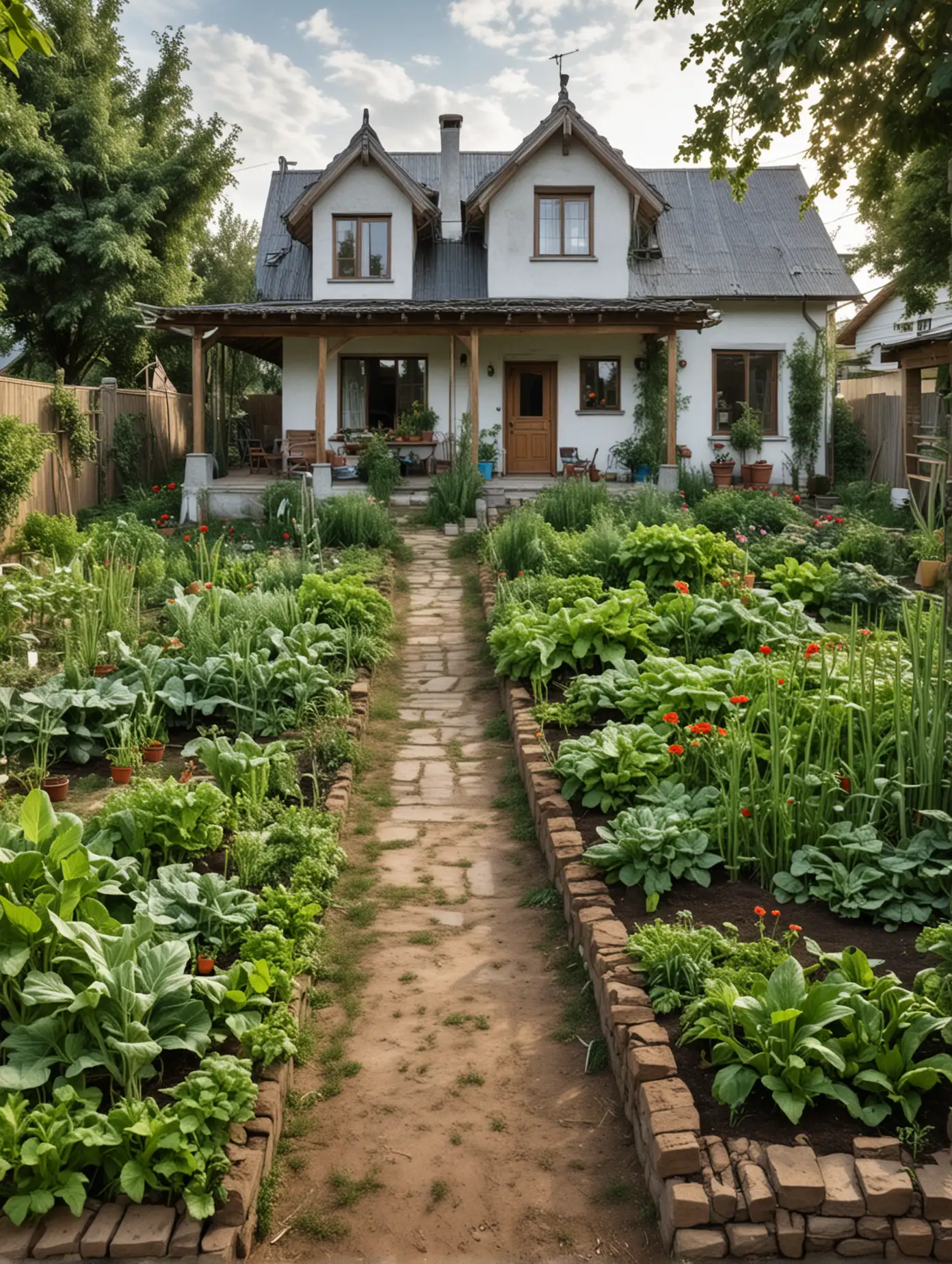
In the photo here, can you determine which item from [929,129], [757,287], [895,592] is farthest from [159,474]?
[929,129]

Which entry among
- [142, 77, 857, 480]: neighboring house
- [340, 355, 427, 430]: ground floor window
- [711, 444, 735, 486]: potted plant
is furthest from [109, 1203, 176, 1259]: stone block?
[340, 355, 427, 430]: ground floor window

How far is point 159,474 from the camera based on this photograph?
20.4m

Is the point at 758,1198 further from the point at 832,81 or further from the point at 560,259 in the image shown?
the point at 560,259

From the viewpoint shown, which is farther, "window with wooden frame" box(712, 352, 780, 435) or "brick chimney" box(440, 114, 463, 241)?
"brick chimney" box(440, 114, 463, 241)

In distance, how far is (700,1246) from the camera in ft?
10.4

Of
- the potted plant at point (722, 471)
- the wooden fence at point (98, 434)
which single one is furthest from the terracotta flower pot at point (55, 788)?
the potted plant at point (722, 471)

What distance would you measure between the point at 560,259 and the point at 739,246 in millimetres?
3490

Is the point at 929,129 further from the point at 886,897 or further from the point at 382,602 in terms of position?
the point at 382,602

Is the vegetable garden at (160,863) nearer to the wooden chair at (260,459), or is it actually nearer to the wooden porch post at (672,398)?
the wooden porch post at (672,398)

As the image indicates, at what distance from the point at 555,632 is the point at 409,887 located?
2.58 m

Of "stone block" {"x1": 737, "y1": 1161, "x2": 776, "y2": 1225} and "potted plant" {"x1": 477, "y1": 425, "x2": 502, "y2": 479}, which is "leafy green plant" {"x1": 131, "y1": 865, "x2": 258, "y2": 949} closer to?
"stone block" {"x1": 737, "y1": 1161, "x2": 776, "y2": 1225}

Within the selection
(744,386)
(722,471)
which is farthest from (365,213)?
(722,471)

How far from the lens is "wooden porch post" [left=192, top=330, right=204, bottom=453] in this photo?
17.8 metres

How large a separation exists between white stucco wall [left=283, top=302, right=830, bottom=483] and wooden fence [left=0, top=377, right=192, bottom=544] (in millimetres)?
2399
